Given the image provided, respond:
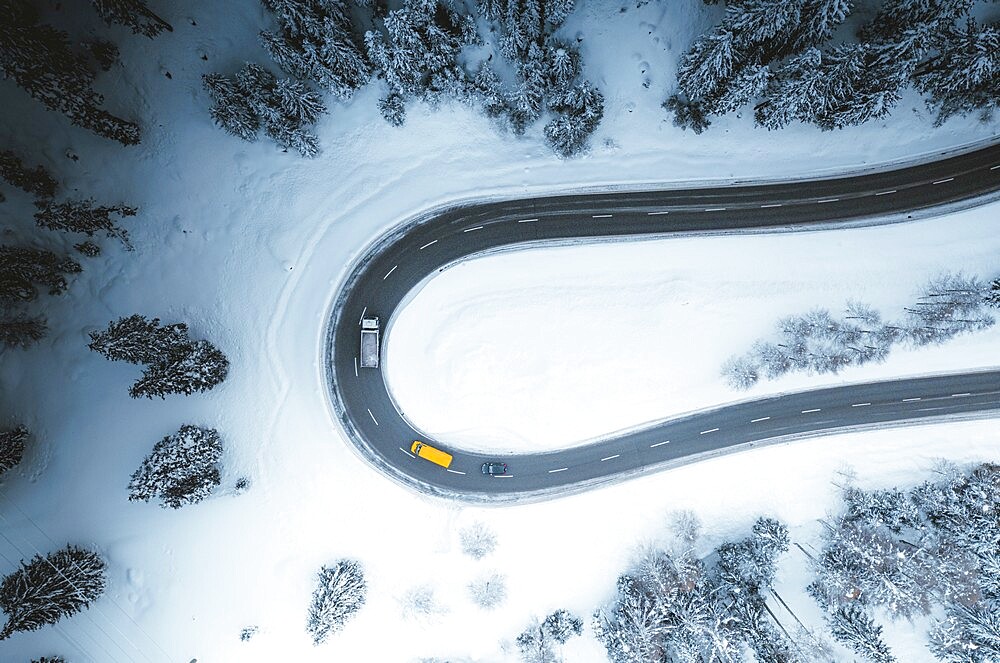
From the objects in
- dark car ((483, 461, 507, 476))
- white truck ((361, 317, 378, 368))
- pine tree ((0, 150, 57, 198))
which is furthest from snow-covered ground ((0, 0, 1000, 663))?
dark car ((483, 461, 507, 476))

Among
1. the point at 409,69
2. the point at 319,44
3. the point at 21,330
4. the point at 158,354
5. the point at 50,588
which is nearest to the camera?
the point at 50,588

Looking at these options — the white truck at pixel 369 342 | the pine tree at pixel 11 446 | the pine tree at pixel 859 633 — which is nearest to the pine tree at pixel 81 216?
the pine tree at pixel 11 446

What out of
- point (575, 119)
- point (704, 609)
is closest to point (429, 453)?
point (704, 609)

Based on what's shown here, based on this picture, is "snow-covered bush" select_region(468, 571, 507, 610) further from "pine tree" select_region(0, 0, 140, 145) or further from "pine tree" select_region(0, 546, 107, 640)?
"pine tree" select_region(0, 0, 140, 145)

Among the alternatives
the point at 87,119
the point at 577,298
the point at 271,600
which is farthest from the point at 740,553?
the point at 87,119

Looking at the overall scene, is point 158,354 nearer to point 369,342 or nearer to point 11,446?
point 11,446

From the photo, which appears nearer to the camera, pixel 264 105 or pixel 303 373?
pixel 264 105

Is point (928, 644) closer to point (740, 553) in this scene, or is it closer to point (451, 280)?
point (740, 553)
